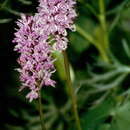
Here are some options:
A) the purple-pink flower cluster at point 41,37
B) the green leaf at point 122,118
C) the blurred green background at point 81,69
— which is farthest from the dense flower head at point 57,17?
the blurred green background at point 81,69

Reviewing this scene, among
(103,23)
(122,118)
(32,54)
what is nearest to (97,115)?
(122,118)

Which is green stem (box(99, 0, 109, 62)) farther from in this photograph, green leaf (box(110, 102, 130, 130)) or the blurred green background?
green leaf (box(110, 102, 130, 130))

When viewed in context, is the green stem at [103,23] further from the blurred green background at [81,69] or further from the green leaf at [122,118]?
the green leaf at [122,118]

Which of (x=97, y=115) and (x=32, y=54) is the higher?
(x=32, y=54)

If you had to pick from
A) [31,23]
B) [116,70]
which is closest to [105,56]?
[116,70]

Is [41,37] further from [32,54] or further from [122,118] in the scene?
[122,118]

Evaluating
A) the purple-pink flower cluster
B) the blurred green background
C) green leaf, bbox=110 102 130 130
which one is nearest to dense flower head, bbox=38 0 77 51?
the purple-pink flower cluster

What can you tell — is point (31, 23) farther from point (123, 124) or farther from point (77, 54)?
point (77, 54)
